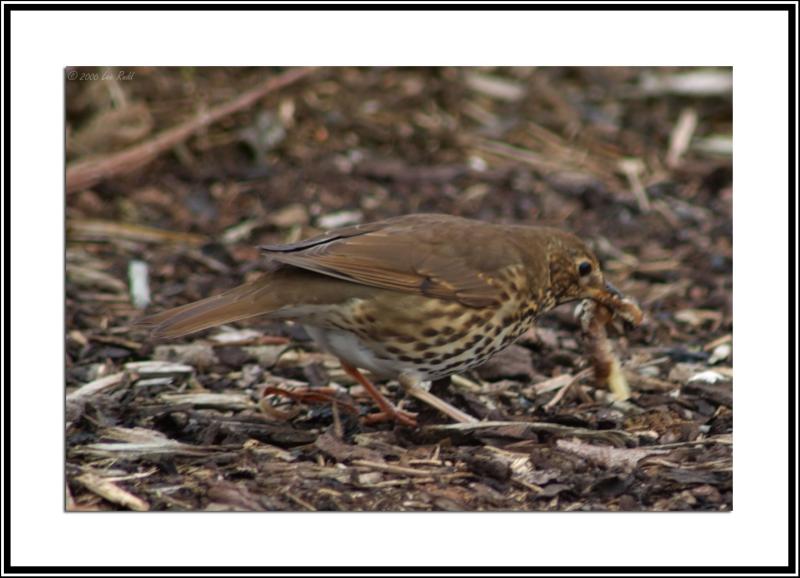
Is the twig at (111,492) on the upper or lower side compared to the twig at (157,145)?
lower

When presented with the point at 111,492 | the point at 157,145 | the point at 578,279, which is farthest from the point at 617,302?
the point at 157,145

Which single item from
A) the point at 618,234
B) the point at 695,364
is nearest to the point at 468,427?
the point at 695,364

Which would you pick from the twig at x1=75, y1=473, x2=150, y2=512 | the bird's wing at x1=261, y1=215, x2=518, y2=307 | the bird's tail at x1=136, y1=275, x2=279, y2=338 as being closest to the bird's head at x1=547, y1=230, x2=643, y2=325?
the bird's wing at x1=261, y1=215, x2=518, y2=307

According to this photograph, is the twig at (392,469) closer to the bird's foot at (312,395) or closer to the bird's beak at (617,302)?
the bird's foot at (312,395)

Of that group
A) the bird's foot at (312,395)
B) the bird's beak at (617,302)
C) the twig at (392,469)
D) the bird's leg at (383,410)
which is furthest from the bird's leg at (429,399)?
the bird's beak at (617,302)

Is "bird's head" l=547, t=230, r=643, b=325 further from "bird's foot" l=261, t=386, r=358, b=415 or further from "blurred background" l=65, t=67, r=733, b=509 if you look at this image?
"bird's foot" l=261, t=386, r=358, b=415

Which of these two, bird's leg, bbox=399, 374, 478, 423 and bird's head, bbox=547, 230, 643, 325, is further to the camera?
bird's head, bbox=547, 230, 643, 325

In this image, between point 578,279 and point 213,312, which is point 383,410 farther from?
point 578,279

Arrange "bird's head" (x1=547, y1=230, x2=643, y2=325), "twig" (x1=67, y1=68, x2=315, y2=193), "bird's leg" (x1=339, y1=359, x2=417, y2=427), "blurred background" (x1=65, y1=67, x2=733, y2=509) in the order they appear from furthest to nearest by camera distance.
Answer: "twig" (x1=67, y1=68, x2=315, y2=193) → "blurred background" (x1=65, y1=67, x2=733, y2=509) → "bird's head" (x1=547, y1=230, x2=643, y2=325) → "bird's leg" (x1=339, y1=359, x2=417, y2=427)

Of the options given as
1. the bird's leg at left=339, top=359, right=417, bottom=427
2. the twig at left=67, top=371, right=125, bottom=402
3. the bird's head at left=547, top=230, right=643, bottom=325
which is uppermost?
the bird's head at left=547, top=230, right=643, bottom=325
